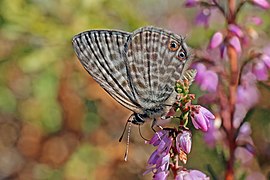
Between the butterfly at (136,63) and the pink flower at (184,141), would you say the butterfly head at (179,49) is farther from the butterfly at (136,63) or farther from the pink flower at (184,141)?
the pink flower at (184,141)

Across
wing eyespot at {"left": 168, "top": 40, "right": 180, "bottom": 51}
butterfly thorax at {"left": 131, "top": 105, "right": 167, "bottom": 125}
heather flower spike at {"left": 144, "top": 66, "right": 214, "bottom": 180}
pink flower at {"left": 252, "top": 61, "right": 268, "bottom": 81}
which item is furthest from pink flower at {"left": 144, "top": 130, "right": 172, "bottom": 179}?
pink flower at {"left": 252, "top": 61, "right": 268, "bottom": 81}

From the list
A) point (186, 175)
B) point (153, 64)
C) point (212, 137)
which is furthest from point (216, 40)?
point (186, 175)

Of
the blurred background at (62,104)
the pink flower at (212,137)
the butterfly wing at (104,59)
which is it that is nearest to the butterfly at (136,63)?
the butterfly wing at (104,59)

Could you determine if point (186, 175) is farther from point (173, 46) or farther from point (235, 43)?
point (235, 43)

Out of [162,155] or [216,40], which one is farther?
[216,40]

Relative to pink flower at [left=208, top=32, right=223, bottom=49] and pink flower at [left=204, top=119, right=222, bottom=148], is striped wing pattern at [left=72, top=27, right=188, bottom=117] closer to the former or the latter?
pink flower at [left=208, top=32, right=223, bottom=49]

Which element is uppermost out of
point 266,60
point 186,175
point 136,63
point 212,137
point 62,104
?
point 136,63

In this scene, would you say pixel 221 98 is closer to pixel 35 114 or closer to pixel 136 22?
pixel 136 22
